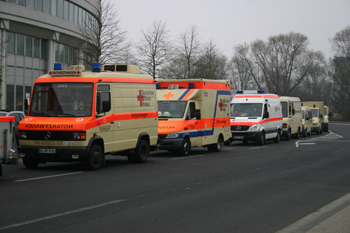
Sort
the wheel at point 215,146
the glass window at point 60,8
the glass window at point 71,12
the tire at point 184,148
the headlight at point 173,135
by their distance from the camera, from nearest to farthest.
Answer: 1. the headlight at point 173,135
2. the tire at point 184,148
3. the wheel at point 215,146
4. the glass window at point 60,8
5. the glass window at point 71,12

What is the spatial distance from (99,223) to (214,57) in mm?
40303

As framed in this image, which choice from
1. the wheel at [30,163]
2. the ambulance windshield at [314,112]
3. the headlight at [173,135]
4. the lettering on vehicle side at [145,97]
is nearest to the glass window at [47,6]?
the ambulance windshield at [314,112]

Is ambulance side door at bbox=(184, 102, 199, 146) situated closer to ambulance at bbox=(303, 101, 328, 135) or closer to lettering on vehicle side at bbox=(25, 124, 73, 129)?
lettering on vehicle side at bbox=(25, 124, 73, 129)

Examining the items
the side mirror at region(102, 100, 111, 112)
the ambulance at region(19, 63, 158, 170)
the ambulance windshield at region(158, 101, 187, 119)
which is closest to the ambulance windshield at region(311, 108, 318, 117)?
the ambulance windshield at region(158, 101, 187, 119)

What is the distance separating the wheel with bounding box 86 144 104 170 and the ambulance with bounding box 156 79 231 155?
4754 mm

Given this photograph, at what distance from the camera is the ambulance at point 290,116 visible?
1251 inches

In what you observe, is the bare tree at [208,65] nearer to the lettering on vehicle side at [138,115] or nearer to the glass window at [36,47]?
the glass window at [36,47]

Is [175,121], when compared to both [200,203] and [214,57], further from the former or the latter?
[214,57]


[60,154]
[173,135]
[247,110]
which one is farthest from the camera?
[247,110]

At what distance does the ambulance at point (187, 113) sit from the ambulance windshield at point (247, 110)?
6.47 metres

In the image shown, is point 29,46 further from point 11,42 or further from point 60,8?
point 60,8

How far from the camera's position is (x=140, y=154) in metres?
14.8

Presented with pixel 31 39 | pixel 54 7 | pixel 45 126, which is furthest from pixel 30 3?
pixel 45 126

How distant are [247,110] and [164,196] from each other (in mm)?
18132
